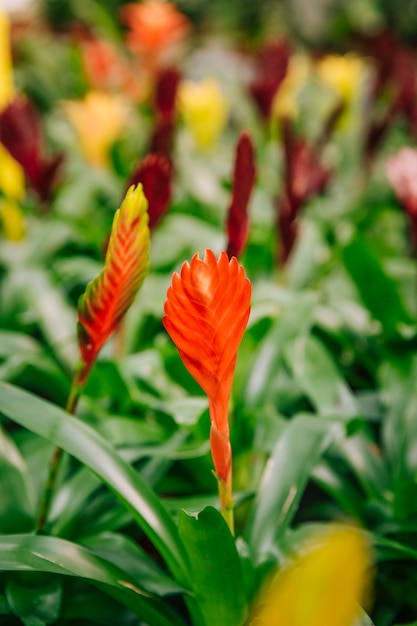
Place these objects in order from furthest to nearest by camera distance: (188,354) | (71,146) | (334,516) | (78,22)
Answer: (78,22) → (71,146) → (334,516) → (188,354)

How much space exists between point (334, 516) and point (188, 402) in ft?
1.10

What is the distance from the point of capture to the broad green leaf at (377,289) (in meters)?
1.21

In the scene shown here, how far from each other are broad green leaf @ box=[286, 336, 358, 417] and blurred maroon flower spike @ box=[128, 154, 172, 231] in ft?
1.31

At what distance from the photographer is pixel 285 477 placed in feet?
2.84

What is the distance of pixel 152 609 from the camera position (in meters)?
0.73

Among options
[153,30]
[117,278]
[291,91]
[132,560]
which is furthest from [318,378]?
[153,30]

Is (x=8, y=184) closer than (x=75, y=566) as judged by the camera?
No

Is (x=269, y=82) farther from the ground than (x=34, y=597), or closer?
farther from the ground

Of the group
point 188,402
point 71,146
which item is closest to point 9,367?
point 188,402

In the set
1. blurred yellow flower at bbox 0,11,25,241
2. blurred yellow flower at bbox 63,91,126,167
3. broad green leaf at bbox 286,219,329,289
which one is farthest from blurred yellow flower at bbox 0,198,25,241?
broad green leaf at bbox 286,219,329,289

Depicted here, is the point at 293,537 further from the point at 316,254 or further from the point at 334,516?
the point at 316,254

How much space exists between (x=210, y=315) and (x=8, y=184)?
4.65 ft

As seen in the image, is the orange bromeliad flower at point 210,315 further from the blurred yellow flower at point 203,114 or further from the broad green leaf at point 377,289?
the blurred yellow flower at point 203,114

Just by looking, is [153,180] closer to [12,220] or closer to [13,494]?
[13,494]
